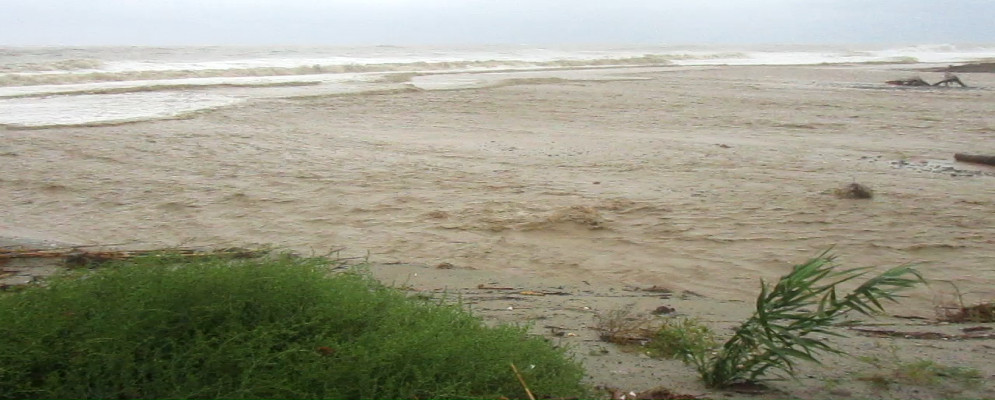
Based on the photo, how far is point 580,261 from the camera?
6.13 meters

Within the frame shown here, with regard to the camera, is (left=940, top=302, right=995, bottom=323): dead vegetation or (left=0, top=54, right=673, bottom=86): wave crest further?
(left=0, top=54, right=673, bottom=86): wave crest

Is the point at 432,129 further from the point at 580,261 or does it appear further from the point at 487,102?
the point at 580,261

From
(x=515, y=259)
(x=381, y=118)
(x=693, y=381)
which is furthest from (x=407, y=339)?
(x=381, y=118)

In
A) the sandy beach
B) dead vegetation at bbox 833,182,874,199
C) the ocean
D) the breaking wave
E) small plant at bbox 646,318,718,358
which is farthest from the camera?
the breaking wave

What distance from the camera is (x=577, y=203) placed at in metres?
7.57

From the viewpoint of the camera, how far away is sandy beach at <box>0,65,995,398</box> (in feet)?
17.2

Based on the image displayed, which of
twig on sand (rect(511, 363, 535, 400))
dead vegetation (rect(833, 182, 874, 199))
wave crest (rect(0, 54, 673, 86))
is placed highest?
twig on sand (rect(511, 363, 535, 400))

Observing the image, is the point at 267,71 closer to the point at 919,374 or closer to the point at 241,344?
the point at 241,344

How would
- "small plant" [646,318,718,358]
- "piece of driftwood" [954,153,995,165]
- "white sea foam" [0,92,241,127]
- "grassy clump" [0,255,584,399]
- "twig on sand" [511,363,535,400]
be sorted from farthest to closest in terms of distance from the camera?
"white sea foam" [0,92,241,127] → "piece of driftwood" [954,153,995,165] → "small plant" [646,318,718,358] → "twig on sand" [511,363,535,400] → "grassy clump" [0,255,584,399]

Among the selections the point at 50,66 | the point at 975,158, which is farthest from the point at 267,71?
the point at 975,158

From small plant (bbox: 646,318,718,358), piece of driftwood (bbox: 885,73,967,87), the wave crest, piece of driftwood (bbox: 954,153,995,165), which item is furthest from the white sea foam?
piece of driftwood (bbox: 885,73,967,87)

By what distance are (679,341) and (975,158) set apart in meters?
6.90

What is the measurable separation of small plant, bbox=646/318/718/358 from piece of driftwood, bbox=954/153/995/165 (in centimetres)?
647

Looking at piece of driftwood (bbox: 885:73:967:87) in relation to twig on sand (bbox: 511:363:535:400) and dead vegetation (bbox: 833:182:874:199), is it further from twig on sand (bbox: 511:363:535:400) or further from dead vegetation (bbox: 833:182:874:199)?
twig on sand (bbox: 511:363:535:400)
